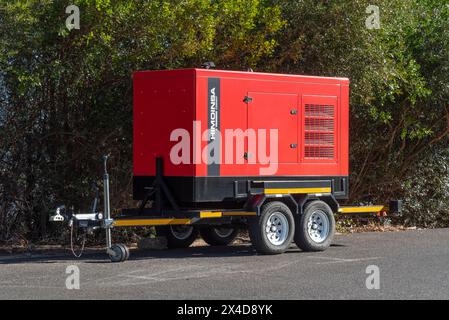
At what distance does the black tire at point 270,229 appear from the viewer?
595 inches

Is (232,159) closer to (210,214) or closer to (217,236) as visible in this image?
(210,214)

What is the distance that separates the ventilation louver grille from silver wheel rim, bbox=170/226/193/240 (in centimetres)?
240

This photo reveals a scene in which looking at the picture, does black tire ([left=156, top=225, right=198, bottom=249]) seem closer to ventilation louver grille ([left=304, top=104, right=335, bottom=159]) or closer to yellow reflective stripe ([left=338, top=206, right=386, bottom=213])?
ventilation louver grille ([left=304, top=104, right=335, bottom=159])

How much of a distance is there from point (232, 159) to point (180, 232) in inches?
76.8

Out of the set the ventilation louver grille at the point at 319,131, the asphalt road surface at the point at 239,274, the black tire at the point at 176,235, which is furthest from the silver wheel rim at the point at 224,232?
the ventilation louver grille at the point at 319,131

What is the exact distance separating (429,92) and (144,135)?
257 inches

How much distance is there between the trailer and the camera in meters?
14.8

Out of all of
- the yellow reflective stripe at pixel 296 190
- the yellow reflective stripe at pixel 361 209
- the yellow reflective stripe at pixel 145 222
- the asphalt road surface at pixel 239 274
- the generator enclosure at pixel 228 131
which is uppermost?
the generator enclosure at pixel 228 131

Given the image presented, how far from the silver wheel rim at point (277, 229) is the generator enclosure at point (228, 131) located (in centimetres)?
54

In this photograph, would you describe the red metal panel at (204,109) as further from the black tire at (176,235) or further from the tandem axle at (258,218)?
the black tire at (176,235)

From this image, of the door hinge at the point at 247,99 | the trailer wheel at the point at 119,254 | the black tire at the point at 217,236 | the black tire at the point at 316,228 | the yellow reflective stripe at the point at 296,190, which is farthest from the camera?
the black tire at the point at 217,236

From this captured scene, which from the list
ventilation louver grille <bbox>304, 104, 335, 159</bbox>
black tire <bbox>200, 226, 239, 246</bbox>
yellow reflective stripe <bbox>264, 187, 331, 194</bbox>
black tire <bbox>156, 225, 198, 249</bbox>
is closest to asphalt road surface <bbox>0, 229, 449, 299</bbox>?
black tire <bbox>156, 225, 198, 249</bbox>

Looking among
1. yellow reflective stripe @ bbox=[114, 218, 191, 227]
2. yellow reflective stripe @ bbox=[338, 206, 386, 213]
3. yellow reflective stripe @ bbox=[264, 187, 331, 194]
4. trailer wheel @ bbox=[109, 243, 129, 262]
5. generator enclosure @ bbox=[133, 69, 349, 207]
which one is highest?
generator enclosure @ bbox=[133, 69, 349, 207]
